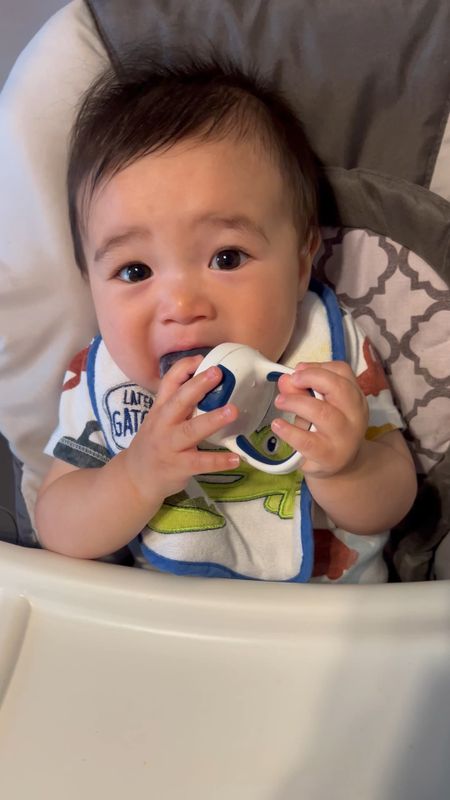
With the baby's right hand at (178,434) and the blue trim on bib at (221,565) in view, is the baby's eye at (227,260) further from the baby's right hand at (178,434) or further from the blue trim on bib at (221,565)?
the blue trim on bib at (221,565)

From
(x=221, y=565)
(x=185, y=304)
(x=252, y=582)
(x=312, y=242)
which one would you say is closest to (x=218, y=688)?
(x=252, y=582)

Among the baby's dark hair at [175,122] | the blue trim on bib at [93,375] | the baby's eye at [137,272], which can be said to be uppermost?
the baby's dark hair at [175,122]

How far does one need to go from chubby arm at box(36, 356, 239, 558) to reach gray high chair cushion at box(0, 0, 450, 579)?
208 millimetres

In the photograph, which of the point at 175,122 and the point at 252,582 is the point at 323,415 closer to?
the point at 252,582

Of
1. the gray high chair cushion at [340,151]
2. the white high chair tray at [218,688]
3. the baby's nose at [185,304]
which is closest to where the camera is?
the white high chair tray at [218,688]

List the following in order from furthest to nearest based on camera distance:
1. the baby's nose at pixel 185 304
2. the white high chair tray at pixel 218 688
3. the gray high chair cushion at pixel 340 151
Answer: the gray high chair cushion at pixel 340 151 → the baby's nose at pixel 185 304 → the white high chair tray at pixel 218 688

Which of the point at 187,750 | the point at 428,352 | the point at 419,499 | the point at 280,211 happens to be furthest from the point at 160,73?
the point at 187,750

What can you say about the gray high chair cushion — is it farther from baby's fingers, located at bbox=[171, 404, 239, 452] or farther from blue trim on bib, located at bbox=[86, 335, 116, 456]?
baby's fingers, located at bbox=[171, 404, 239, 452]

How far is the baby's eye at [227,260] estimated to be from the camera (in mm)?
684

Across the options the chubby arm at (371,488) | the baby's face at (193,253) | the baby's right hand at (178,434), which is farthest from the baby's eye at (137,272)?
the chubby arm at (371,488)

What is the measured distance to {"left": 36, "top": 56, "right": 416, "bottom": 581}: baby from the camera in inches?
24.4

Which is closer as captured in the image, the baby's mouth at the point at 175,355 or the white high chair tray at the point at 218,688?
the white high chair tray at the point at 218,688

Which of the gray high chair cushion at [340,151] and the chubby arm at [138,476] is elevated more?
the gray high chair cushion at [340,151]

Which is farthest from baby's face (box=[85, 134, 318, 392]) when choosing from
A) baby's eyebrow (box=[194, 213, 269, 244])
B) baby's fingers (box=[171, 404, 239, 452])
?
baby's fingers (box=[171, 404, 239, 452])
